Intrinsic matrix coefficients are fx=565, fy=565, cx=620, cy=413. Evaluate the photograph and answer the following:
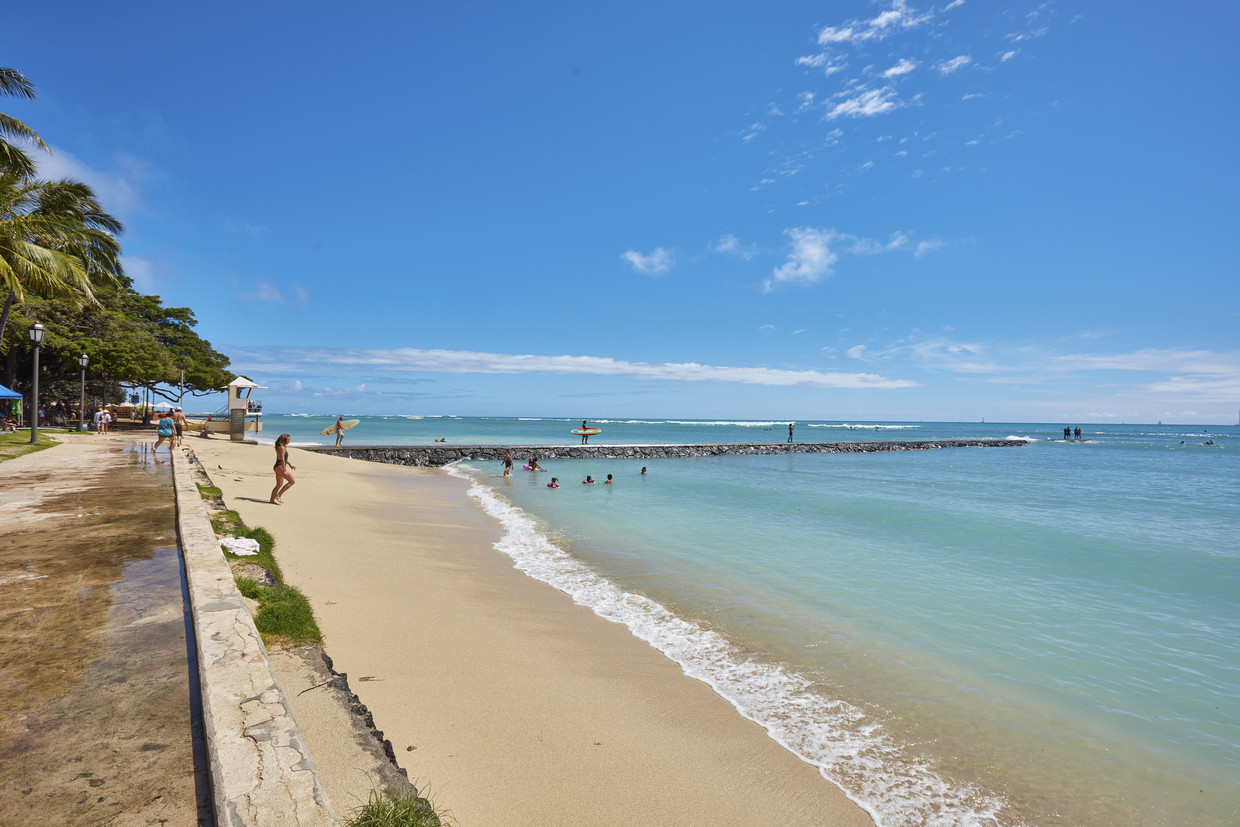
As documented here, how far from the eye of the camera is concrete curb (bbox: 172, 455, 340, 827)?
2342 millimetres

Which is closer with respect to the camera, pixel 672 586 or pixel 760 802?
pixel 760 802

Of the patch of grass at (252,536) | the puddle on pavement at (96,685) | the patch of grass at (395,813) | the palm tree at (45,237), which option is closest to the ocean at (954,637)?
the patch of grass at (395,813)

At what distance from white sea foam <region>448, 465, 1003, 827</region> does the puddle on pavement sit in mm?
4138

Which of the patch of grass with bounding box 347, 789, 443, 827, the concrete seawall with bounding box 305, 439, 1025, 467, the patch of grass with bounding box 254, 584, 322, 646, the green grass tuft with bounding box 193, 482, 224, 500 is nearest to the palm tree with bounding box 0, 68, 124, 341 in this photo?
the green grass tuft with bounding box 193, 482, 224, 500

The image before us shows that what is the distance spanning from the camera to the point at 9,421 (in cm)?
2711

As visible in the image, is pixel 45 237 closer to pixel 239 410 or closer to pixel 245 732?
pixel 239 410

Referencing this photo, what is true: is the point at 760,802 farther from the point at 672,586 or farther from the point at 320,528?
the point at 320,528

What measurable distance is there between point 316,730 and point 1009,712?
6.03 metres

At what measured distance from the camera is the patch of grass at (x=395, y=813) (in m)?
2.48

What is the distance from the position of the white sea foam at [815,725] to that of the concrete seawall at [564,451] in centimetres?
2910

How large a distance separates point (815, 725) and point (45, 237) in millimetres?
29843

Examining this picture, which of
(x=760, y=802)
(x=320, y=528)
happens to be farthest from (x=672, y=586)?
(x=320, y=528)

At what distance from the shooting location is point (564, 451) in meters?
41.6

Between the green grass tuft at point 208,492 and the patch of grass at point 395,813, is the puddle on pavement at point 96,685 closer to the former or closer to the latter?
the patch of grass at point 395,813
